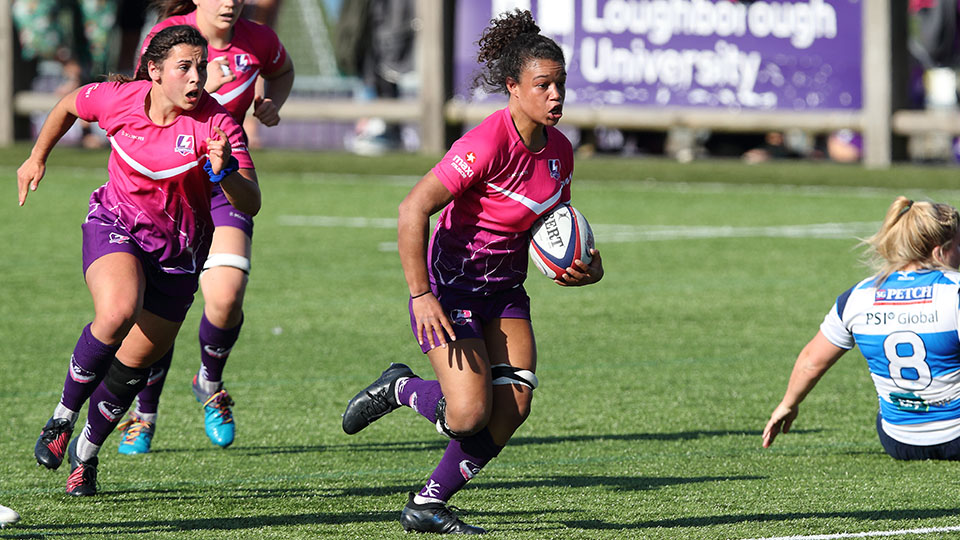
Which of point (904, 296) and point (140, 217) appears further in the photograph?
point (904, 296)

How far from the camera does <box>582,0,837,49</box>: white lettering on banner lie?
16688 millimetres

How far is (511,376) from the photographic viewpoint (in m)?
5.30

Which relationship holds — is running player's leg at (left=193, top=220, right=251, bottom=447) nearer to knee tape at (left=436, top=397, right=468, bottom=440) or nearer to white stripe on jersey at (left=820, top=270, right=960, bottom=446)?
knee tape at (left=436, top=397, right=468, bottom=440)

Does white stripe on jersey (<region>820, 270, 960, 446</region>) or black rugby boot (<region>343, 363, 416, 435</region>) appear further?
white stripe on jersey (<region>820, 270, 960, 446</region>)

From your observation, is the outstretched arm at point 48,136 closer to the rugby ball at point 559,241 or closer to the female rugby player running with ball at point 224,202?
the female rugby player running with ball at point 224,202

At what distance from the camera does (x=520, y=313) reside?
5.40m

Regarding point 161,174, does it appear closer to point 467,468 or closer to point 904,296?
point 467,468

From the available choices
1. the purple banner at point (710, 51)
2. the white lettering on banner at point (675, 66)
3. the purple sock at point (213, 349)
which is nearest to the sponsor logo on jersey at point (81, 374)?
the purple sock at point (213, 349)

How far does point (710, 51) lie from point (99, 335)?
12260mm

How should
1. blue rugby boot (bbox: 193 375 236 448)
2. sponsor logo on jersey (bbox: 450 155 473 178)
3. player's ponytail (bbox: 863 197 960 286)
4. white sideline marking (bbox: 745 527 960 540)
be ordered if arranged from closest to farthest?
white sideline marking (bbox: 745 527 960 540) < sponsor logo on jersey (bbox: 450 155 473 178) < player's ponytail (bbox: 863 197 960 286) < blue rugby boot (bbox: 193 375 236 448)

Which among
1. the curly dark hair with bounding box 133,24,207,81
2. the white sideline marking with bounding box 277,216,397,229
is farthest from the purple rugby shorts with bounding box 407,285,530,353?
the white sideline marking with bounding box 277,216,397,229

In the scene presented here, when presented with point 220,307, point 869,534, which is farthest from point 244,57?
point 869,534

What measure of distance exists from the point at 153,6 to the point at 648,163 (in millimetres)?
10672

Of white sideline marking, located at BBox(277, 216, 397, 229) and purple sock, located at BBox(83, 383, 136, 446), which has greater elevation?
purple sock, located at BBox(83, 383, 136, 446)
